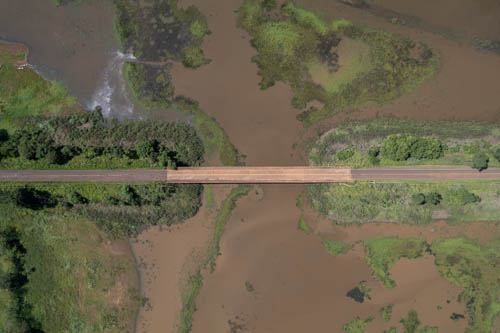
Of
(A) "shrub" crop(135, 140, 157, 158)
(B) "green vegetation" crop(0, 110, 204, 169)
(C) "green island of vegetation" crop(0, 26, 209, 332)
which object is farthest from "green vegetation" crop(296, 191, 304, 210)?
(A) "shrub" crop(135, 140, 157, 158)

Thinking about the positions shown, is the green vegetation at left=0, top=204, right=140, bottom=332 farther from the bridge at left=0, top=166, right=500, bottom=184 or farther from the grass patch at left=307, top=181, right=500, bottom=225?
the grass patch at left=307, top=181, right=500, bottom=225

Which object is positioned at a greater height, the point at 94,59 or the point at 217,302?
the point at 94,59

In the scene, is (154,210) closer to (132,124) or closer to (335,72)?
(132,124)

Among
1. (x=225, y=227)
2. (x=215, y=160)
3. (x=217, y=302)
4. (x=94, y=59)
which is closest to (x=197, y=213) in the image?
(x=225, y=227)

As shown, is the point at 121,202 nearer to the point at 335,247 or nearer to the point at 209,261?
the point at 209,261

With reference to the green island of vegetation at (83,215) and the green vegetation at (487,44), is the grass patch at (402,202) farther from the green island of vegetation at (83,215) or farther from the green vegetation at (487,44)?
the green vegetation at (487,44)

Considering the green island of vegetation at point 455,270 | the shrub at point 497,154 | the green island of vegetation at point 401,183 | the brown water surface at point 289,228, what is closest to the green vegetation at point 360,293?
the green island of vegetation at point 455,270

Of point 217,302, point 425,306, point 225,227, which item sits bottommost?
point 217,302
